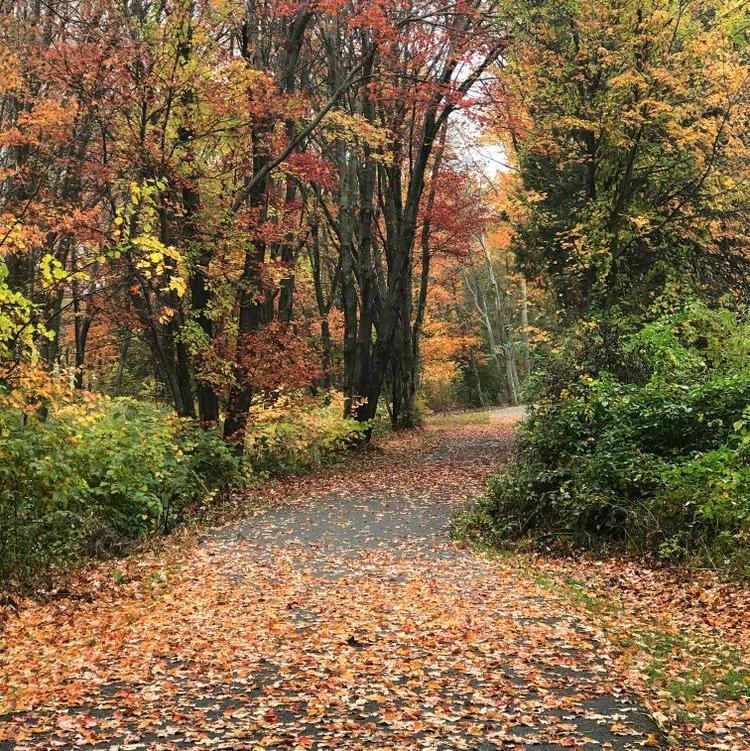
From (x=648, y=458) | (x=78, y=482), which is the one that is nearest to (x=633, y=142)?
(x=648, y=458)

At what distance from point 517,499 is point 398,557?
6.41 feet

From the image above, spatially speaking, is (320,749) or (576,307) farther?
(576,307)

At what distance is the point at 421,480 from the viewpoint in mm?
14547

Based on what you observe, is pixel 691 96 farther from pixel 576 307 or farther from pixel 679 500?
pixel 679 500

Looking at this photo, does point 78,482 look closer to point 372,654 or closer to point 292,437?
Answer: point 372,654

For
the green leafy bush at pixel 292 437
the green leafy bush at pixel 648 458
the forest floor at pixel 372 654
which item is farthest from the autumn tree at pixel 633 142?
the forest floor at pixel 372 654

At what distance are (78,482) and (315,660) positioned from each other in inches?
159

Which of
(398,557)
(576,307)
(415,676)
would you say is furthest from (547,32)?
(415,676)

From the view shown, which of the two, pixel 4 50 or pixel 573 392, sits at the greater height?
pixel 4 50

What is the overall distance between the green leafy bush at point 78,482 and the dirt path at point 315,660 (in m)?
0.85

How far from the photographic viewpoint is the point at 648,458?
8750mm

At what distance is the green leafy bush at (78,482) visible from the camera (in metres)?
7.57

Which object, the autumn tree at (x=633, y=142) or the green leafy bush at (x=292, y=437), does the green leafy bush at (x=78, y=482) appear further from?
the autumn tree at (x=633, y=142)

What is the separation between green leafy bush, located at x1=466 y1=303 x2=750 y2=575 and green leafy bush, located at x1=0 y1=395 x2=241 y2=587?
4.35 meters
